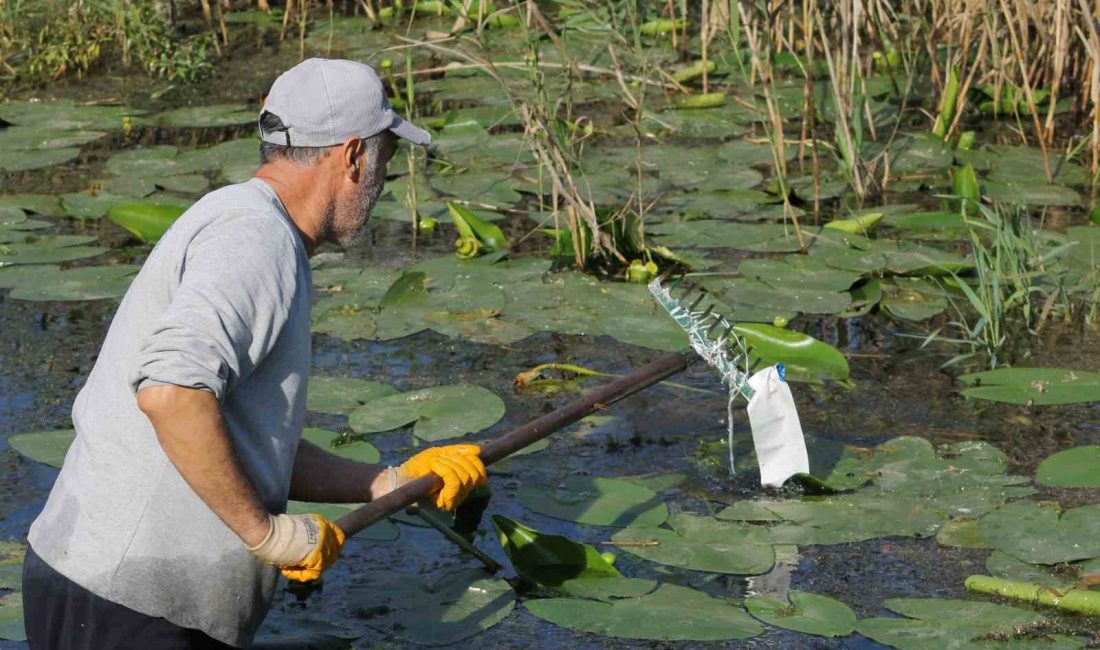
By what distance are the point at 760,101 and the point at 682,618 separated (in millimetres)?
4046

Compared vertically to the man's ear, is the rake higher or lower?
lower

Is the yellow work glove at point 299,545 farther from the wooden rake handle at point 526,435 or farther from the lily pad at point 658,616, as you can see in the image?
the lily pad at point 658,616

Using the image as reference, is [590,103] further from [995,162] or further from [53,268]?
[53,268]

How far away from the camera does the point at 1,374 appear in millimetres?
4246

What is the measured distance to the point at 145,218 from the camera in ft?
16.8

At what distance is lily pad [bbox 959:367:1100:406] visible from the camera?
398cm

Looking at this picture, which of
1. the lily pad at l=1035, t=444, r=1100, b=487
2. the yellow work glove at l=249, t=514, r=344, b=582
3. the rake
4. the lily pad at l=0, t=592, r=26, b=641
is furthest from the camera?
the lily pad at l=1035, t=444, r=1100, b=487

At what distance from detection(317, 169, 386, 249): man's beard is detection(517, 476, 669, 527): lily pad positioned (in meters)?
1.20

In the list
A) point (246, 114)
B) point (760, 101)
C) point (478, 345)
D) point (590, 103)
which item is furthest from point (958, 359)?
point (246, 114)

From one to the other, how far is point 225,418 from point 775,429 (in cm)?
160

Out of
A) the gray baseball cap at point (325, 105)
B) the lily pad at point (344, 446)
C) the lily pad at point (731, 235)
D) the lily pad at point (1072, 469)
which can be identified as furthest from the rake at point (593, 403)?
the lily pad at point (731, 235)

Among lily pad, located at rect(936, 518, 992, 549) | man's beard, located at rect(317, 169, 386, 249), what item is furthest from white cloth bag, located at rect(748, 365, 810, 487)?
man's beard, located at rect(317, 169, 386, 249)

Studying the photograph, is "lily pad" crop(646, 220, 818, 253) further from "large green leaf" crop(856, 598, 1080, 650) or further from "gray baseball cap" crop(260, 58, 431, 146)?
"gray baseball cap" crop(260, 58, 431, 146)

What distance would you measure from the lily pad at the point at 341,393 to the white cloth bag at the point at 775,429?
1084 mm
